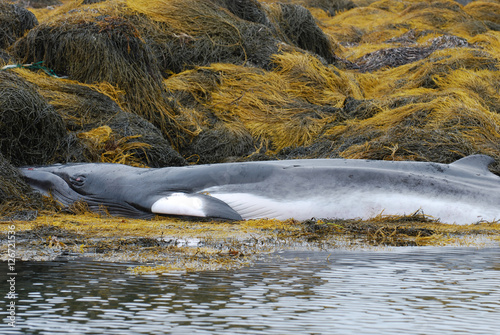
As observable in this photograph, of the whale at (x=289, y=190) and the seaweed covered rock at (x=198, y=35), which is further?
the seaweed covered rock at (x=198, y=35)

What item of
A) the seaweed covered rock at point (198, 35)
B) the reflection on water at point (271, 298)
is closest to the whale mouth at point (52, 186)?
the reflection on water at point (271, 298)

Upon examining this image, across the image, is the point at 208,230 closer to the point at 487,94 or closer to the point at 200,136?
the point at 200,136

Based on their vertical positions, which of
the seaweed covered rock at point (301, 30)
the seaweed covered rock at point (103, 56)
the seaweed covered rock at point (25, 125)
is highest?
the seaweed covered rock at point (301, 30)

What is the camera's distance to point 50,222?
5027 mm

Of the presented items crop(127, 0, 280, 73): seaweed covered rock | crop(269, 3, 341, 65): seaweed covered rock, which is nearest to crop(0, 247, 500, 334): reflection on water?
crop(127, 0, 280, 73): seaweed covered rock

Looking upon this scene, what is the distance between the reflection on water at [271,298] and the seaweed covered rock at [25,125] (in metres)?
3.98

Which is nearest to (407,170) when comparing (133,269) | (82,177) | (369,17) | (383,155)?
(383,155)

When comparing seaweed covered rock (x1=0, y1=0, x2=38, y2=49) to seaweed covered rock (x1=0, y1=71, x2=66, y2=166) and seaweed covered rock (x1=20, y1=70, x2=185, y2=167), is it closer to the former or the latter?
seaweed covered rock (x1=20, y1=70, x2=185, y2=167)

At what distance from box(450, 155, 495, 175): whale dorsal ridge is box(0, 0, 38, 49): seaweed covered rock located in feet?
24.0

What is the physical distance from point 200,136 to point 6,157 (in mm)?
3243

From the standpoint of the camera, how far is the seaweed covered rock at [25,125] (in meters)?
6.91

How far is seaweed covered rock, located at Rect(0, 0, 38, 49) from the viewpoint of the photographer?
10.6 metres

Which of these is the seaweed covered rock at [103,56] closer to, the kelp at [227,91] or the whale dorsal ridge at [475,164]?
the kelp at [227,91]

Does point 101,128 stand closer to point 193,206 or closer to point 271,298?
point 193,206
